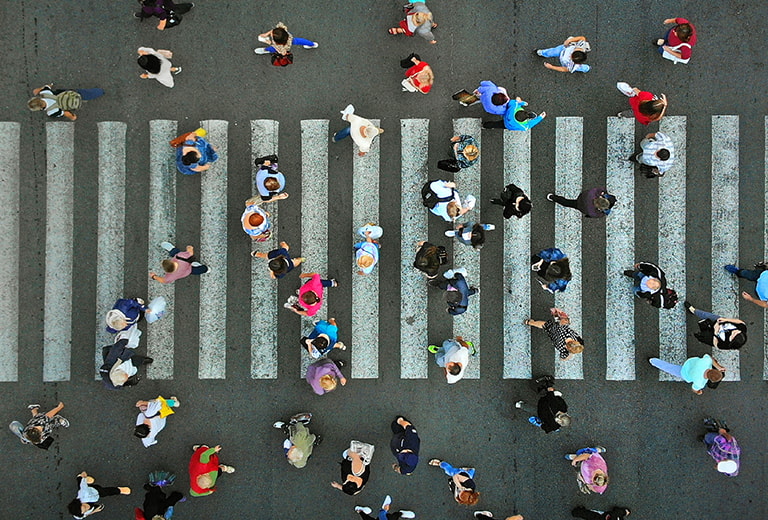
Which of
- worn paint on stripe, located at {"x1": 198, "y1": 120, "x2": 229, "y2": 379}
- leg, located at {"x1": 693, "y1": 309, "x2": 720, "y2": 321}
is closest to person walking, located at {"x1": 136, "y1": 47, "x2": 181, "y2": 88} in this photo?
worn paint on stripe, located at {"x1": 198, "y1": 120, "x2": 229, "y2": 379}

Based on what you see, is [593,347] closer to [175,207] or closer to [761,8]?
[761,8]

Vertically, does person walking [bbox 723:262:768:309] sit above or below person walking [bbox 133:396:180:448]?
above

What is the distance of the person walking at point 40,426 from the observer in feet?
24.6

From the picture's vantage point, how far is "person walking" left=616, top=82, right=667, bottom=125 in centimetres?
736

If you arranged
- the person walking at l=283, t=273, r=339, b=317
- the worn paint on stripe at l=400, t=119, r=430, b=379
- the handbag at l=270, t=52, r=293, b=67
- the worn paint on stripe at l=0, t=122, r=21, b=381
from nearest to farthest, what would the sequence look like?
1. the person walking at l=283, t=273, r=339, b=317
2. the handbag at l=270, t=52, r=293, b=67
3. the worn paint on stripe at l=0, t=122, r=21, b=381
4. the worn paint on stripe at l=400, t=119, r=430, b=379

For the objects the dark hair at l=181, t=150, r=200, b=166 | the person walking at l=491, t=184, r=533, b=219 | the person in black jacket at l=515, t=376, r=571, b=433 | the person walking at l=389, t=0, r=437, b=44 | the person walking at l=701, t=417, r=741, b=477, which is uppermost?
the person walking at l=389, t=0, r=437, b=44

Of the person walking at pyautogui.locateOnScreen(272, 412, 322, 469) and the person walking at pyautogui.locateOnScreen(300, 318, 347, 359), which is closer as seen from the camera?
the person walking at pyautogui.locateOnScreen(300, 318, 347, 359)

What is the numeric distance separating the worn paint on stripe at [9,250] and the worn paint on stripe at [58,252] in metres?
0.48

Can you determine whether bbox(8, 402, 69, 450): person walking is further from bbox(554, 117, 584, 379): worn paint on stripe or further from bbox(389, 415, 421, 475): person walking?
bbox(554, 117, 584, 379): worn paint on stripe

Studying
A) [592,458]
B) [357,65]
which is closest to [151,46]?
[357,65]

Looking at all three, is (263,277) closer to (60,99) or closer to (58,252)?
(58,252)

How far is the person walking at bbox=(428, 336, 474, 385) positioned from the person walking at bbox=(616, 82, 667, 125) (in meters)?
4.40

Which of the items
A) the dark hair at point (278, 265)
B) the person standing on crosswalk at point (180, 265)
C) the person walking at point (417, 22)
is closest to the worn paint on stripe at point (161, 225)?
the person standing on crosswalk at point (180, 265)

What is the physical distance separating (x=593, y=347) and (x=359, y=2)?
6871 mm
